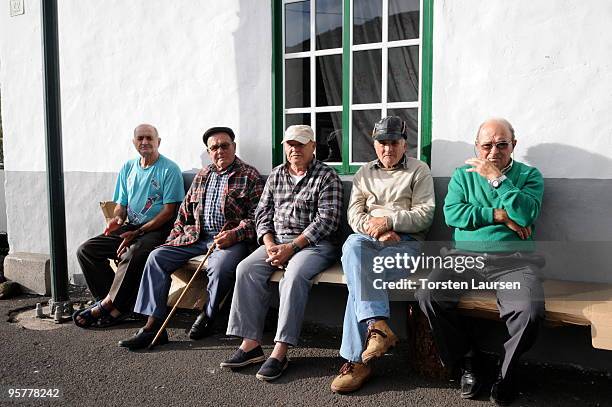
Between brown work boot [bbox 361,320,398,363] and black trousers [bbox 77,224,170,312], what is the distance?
83.0 inches

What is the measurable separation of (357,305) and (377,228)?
1.78 feet

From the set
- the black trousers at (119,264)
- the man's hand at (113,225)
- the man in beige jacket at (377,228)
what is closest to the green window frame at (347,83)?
the man in beige jacket at (377,228)

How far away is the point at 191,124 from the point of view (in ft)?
16.7

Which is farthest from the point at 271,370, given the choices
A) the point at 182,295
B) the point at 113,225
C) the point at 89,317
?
the point at 113,225

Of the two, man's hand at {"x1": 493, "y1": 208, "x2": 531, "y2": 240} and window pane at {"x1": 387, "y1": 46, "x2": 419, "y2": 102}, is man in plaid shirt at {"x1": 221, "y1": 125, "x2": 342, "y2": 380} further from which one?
man's hand at {"x1": 493, "y1": 208, "x2": 531, "y2": 240}

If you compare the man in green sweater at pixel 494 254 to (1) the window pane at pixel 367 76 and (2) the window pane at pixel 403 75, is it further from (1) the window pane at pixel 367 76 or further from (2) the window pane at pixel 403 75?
(1) the window pane at pixel 367 76

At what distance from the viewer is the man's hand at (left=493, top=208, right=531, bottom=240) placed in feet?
11.0

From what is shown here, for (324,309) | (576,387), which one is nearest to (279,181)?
(324,309)

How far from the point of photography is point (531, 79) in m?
3.62

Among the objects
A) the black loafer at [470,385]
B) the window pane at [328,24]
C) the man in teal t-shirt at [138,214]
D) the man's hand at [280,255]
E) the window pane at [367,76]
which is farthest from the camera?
the man in teal t-shirt at [138,214]

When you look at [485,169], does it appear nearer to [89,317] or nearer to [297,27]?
[297,27]

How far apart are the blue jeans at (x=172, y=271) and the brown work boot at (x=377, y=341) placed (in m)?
1.25

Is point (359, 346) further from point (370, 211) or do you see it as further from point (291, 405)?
point (370, 211)

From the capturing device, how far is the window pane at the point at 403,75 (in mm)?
4195
